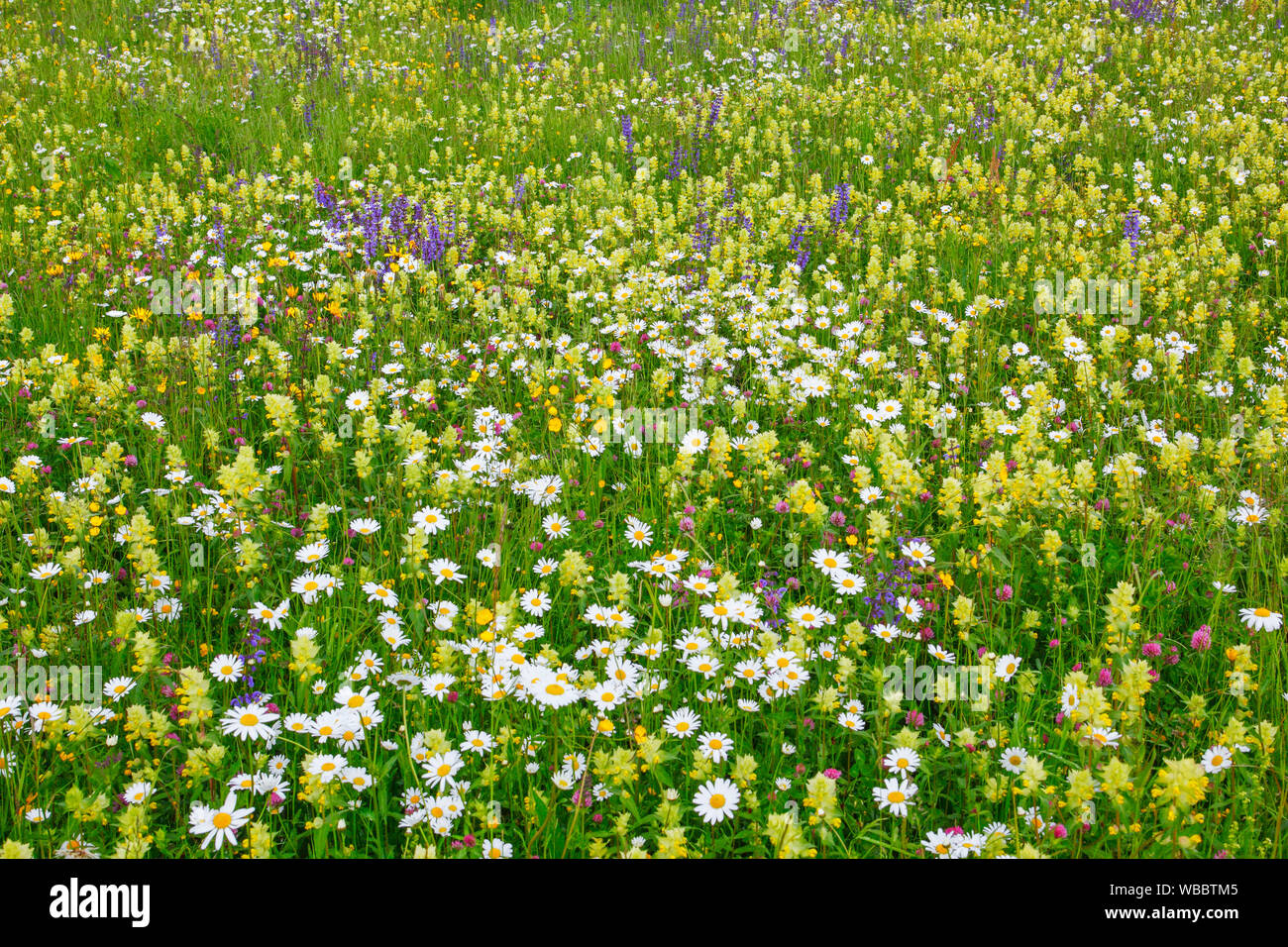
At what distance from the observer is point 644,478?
4309 millimetres

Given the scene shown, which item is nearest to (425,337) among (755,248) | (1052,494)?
(755,248)

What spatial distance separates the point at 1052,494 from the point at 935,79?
773 centimetres

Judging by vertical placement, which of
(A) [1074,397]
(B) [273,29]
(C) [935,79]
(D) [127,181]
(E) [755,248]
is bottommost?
(A) [1074,397]

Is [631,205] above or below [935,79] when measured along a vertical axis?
below

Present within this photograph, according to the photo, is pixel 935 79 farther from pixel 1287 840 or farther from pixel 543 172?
pixel 1287 840

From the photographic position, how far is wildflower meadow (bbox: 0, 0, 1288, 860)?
2.70m

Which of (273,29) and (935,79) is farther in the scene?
(273,29)

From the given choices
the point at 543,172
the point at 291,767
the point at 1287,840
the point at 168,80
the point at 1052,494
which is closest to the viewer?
the point at 1287,840

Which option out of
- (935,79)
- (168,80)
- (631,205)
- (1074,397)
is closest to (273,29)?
(168,80)

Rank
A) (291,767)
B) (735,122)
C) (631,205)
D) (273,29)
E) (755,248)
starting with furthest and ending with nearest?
(273,29) → (735,122) → (631,205) → (755,248) → (291,767)

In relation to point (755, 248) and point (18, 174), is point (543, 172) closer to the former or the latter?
point (755, 248)

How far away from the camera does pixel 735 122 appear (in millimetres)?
8789

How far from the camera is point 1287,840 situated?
8.40ft

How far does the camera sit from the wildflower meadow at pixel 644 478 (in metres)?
2.70
